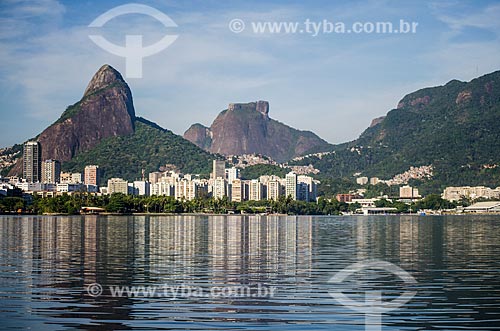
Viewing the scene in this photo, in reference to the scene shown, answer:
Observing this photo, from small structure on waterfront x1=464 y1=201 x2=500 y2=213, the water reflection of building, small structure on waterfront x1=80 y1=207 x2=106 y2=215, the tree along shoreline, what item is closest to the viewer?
the water reflection of building

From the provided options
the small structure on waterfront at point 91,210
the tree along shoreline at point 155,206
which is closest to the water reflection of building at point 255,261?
the small structure on waterfront at point 91,210

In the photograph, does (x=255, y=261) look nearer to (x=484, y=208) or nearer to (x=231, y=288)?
(x=231, y=288)

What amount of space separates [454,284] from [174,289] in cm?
804

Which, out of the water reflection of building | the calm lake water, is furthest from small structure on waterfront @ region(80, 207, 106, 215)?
the calm lake water

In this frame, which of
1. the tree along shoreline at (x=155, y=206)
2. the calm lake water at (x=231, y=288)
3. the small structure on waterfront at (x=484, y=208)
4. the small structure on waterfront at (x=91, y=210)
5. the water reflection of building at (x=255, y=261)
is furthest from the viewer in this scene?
the small structure on waterfront at (x=484, y=208)

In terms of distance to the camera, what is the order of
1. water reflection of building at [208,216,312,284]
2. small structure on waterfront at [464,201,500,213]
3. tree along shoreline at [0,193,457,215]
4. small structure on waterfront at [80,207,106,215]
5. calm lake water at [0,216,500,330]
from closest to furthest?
1. calm lake water at [0,216,500,330]
2. water reflection of building at [208,216,312,284]
3. small structure on waterfront at [80,207,106,215]
4. tree along shoreline at [0,193,457,215]
5. small structure on waterfront at [464,201,500,213]

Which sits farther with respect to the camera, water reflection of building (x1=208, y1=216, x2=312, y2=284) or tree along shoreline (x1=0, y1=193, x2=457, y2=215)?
tree along shoreline (x1=0, y1=193, x2=457, y2=215)

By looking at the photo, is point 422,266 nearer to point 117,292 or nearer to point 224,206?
point 117,292

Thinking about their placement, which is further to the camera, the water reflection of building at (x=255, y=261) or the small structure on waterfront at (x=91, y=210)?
the small structure on waterfront at (x=91, y=210)

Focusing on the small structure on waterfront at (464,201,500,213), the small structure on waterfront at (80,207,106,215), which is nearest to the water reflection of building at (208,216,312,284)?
the small structure on waterfront at (80,207,106,215)

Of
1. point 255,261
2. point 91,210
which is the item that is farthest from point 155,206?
point 255,261

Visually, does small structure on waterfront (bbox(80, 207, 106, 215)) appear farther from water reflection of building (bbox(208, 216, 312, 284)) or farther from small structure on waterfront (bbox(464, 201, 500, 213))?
water reflection of building (bbox(208, 216, 312, 284))

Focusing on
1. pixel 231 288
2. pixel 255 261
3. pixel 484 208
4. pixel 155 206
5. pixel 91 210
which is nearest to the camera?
pixel 231 288

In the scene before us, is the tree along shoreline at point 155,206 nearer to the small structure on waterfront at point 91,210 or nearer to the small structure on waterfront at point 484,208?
the small structure on waterfront at point 91,210
